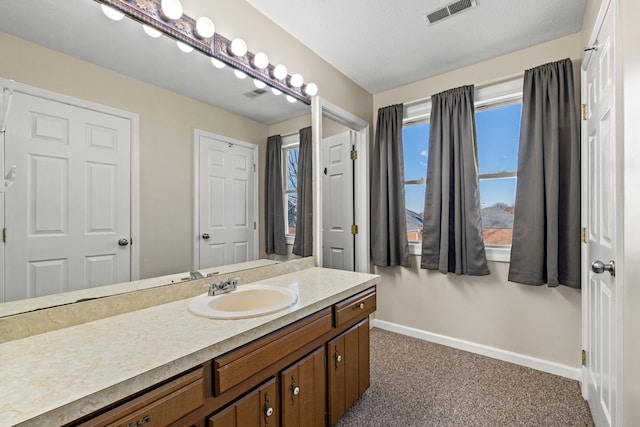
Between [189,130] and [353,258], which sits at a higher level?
[189,130]

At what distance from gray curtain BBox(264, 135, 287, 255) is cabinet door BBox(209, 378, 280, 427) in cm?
93

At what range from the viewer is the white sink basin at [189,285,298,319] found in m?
1.33

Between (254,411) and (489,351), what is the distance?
218 cm

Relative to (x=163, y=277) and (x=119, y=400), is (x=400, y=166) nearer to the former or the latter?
(x=163, y=277)

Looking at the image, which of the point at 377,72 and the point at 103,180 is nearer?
the point at 103,180

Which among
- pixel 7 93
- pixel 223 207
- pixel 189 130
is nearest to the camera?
pixel 7 93

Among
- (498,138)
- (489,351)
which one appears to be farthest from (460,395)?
(498,138)

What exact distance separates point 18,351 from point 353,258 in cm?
243

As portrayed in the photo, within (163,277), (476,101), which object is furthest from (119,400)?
(476,101)

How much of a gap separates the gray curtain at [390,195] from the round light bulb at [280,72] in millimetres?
1255

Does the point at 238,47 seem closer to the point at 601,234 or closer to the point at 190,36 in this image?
the point at 190,36

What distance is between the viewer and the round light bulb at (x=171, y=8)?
139 centimetres

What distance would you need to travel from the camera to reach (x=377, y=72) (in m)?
2.68

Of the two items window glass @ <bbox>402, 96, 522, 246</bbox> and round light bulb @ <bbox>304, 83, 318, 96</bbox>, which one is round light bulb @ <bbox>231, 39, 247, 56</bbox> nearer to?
round light bulb @ <bbox>304, 83, 318, 96</bbox>
